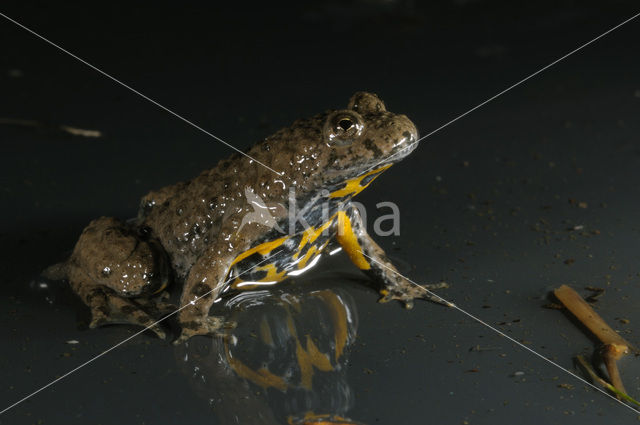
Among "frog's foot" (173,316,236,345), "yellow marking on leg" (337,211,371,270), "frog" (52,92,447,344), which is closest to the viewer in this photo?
"frog" (52,92,447,344)

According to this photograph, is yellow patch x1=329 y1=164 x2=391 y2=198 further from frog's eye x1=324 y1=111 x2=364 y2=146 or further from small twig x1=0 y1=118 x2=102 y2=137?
small twig x1=0 y1=118 x2=102 y2=137

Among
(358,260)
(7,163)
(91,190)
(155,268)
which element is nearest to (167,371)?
(155,268)

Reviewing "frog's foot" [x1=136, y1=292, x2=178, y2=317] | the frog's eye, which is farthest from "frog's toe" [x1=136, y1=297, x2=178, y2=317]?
the frog's eye

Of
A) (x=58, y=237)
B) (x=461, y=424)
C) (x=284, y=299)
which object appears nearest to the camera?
(x=461, y=424)

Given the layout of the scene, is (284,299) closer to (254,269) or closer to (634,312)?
(254,269)

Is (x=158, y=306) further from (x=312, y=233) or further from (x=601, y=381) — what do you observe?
(x=601, y=381)

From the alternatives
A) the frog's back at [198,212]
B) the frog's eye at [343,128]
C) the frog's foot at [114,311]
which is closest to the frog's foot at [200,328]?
the frog's foot at [114,311]
